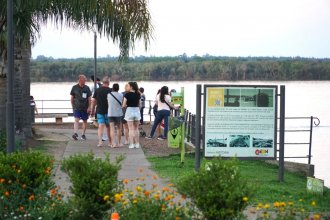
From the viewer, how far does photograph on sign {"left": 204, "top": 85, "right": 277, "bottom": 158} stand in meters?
13.8

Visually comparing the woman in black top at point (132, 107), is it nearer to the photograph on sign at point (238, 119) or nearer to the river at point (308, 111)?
the river at point (308, 111)

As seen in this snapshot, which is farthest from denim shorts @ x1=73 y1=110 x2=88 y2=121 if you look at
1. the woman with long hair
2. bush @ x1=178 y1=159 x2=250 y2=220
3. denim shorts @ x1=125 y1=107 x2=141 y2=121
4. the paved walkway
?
bush @ x1=178 y1=159 x2=250 y2=220

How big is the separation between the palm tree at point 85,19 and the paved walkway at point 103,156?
2.20 meters

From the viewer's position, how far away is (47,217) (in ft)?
27.6

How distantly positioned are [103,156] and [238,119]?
4.42 metres

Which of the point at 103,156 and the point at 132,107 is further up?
the point at 132,107

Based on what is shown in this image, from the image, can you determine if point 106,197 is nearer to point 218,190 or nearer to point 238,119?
point 218,190

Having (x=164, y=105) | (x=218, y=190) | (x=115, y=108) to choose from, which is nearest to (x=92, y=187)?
(x=218, y=190)

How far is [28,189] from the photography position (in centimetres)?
926

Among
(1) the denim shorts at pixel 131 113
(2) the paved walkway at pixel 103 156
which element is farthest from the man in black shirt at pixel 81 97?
(1) the denim shorts at pixel 131 113

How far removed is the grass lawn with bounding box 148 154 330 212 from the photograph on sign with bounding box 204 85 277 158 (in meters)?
0.61

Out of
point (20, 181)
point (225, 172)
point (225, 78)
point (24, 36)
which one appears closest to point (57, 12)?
point (24, 36)

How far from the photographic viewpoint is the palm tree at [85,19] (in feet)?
56.4

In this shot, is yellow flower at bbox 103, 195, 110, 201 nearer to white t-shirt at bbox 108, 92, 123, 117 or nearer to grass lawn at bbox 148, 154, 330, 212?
grass lawn at bbox 148, 154, 330, 212
